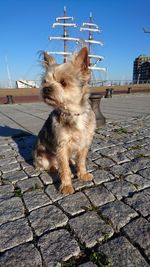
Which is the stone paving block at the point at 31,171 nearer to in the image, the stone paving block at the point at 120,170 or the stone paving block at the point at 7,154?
the stone paving block at the point at 7,154

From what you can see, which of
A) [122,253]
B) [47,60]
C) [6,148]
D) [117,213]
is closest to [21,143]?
[6,148]

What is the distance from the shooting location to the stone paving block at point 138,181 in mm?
3644

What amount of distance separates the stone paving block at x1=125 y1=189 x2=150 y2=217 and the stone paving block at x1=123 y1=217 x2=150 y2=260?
184 millimetres

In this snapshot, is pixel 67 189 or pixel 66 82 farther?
pixel 67 189

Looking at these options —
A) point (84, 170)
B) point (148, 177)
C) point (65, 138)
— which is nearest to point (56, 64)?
point (65, 138)

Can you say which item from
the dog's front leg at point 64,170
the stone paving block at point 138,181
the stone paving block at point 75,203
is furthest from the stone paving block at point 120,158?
the stone paving block at point 75,203

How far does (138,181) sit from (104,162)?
1025mm

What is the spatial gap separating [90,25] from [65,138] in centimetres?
6160

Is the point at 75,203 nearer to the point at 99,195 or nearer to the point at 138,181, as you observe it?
the point at 99,195

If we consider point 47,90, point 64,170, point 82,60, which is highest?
point 82,60

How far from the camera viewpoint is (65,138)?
3633mm

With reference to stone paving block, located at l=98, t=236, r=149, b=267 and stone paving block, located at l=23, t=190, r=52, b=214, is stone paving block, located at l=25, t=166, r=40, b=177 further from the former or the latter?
stone paving block, located at l=98, t=236, r=149, b=267

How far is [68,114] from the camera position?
3.75 m

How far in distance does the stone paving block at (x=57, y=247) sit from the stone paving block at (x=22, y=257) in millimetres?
83
